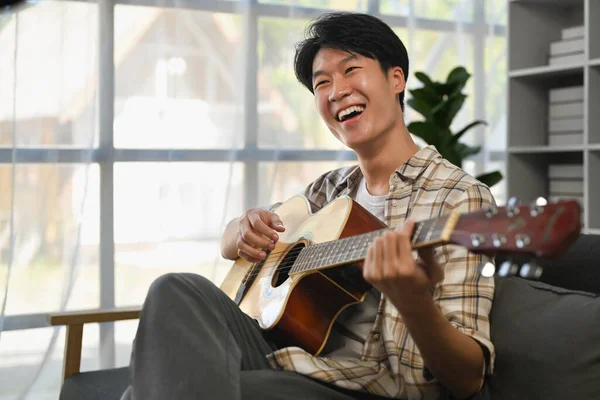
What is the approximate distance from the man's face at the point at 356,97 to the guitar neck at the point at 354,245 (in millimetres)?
340

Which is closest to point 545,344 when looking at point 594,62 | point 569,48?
point 594,62

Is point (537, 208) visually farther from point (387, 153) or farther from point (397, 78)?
point (397, 78)

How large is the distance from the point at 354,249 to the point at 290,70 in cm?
191

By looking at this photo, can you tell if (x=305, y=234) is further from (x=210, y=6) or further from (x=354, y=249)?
Result: (x=210, y=6)

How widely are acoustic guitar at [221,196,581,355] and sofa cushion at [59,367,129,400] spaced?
0.35 meters

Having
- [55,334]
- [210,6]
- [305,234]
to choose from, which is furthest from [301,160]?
[305,234]

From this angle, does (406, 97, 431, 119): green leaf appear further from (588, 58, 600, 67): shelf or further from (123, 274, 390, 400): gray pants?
(123, 274, 390, 400): gray pants

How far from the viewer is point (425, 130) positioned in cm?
307

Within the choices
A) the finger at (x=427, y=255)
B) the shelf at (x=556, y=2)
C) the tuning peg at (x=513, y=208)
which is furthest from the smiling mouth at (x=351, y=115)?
the shelf at (x=556, y=2)

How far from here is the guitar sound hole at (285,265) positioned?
5.35ft

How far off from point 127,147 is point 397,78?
4.51ft

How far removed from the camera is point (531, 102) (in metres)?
3.26

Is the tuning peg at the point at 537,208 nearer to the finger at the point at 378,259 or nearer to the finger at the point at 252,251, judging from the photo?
the finger at the point at 378,259

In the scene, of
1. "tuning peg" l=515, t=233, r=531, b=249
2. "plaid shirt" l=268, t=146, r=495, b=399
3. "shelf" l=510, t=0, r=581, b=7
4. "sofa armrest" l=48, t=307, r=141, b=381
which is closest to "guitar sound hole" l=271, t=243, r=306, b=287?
"plaid shirt" l=268, t=146, r=495, b=399
